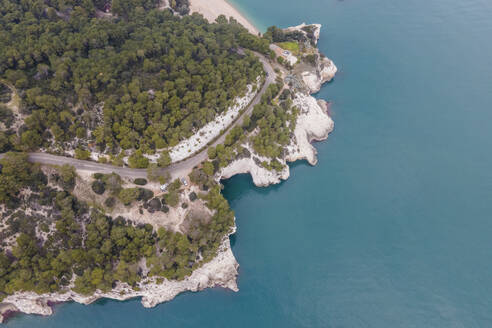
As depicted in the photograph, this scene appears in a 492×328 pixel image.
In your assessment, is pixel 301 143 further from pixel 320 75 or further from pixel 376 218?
pixel 320 75

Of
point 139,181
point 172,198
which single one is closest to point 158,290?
point 172,198

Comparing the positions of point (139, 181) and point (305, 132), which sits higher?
point (305, 132)

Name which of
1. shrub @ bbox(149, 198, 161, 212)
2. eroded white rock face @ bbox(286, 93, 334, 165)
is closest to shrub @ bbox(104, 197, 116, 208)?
shrub @ bbox(149, 198, 161, 212)

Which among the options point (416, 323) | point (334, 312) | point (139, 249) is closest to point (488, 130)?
point (416, 323)

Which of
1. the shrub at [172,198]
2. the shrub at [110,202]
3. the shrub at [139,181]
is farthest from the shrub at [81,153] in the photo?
the shrub at [172,198]

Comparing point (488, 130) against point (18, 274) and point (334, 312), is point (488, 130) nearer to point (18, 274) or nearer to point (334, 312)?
point (334, 312)

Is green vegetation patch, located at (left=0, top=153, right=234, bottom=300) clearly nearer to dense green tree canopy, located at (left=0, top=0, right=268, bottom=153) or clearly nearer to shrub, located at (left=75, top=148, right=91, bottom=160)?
shrub, located at (left=75, top=148, right=91, bottom=160)
